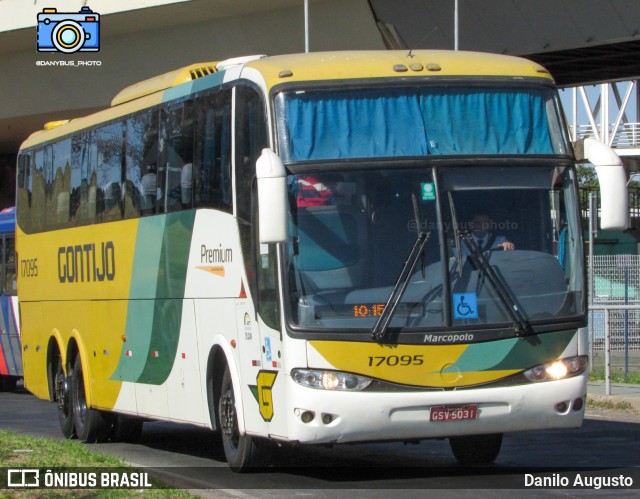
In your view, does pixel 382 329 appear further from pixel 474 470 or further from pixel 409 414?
pixel 474 470

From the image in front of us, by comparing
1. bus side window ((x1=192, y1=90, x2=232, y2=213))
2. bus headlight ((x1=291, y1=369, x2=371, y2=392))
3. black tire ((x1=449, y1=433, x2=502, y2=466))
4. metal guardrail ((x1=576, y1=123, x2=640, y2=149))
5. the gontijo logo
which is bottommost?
black tire ((x1=449, y1=433, x2=502, y2=466))

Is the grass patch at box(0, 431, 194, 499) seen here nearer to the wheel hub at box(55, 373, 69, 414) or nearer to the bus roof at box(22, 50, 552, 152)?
the wheel hub at box(55, 373, 69, 414)

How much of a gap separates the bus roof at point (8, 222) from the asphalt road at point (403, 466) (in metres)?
10.3

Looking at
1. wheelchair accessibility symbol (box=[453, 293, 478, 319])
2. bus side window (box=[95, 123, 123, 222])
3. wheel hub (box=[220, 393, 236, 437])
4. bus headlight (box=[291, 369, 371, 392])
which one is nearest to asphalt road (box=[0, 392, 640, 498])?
wheel hub (box=[220, 393, 236, 437])

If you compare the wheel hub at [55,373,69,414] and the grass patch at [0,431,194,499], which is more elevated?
the wheel hub at [55,373,69,414]

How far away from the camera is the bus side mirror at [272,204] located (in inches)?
397

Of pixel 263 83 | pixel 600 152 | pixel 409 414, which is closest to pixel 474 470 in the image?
pixel 409 414

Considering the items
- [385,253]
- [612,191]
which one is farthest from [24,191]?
[612,191]

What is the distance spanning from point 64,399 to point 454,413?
7.82 meters

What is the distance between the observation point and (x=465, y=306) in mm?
10570

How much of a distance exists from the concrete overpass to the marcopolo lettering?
8.25 meters

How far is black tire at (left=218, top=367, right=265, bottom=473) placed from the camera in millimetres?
11648

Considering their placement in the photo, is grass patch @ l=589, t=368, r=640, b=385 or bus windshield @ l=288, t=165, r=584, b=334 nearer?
bus windshield @ l=288, t=165, r=584, b=334

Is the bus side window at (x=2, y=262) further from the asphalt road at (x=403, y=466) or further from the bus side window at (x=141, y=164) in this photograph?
the bus side window at (x=141, y=164)
